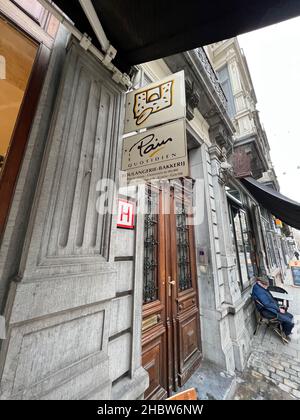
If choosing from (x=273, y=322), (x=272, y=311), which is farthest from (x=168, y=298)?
(x=273, y=322)

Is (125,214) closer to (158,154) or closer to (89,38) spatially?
(158,154)

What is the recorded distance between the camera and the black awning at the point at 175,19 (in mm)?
1522

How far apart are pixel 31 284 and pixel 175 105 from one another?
2.12 metres

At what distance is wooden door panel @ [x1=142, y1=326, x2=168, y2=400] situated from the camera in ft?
7.96

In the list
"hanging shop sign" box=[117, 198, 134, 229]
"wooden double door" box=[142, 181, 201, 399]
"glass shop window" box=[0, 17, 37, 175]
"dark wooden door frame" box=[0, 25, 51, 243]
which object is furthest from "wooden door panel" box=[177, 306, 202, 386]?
"glass shop window" box=[0, 17, 37, 175]

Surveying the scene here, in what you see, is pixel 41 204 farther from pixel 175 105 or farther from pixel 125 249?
pixel 175 105

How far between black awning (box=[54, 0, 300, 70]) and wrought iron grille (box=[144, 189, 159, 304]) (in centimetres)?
189

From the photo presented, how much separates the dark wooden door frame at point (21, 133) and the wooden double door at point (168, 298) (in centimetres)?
187

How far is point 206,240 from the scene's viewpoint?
4.10 meters

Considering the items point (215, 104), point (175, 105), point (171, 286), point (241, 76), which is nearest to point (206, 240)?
point (171, 286)

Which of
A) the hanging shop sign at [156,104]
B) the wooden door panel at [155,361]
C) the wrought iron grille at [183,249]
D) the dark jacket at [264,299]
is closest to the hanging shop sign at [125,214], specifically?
the hanging shop sign at [156,104]

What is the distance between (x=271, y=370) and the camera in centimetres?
365

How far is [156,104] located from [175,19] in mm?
706

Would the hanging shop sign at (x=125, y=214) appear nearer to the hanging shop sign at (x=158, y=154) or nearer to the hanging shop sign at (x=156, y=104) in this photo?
the hanging shop sign at (x=158, y=154)
